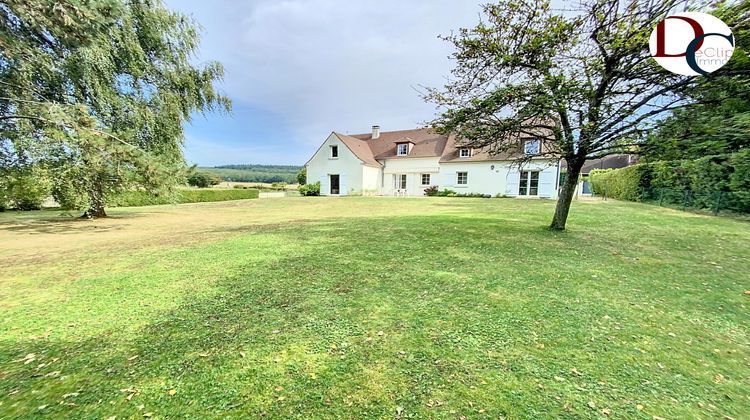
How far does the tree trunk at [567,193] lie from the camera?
7.59 meters

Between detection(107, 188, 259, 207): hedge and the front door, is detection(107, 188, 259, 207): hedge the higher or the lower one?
the lower one

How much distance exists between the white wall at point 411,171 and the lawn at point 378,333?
20242mm

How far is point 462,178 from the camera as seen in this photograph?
24.6 metres

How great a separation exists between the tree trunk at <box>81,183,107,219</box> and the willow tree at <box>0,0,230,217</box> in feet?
0.16

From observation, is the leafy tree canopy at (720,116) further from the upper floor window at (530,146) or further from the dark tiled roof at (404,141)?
the dark tiled roof at (404,141)

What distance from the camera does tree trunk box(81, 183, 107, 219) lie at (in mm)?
10370

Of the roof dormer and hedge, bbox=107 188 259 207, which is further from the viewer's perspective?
the roof dormer

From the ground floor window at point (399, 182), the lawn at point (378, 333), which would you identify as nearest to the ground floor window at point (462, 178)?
the ground floor window at point (399, 182)

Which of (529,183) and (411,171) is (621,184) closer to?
(529,183)

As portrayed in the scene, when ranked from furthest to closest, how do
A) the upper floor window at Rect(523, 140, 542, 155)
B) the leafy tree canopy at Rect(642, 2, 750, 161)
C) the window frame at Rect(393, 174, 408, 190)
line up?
the window frame at Rect(393, 174, 408, 190)
the upper floor window at Rect(523, 140, 542, 155)
the leafy tree canopy at Rect(642, 2, 750, 161)

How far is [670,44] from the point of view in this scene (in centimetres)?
571

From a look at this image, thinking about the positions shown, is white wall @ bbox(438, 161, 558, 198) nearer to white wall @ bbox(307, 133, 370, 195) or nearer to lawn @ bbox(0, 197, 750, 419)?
white wall @ bbox(307, 133, 370, 195)

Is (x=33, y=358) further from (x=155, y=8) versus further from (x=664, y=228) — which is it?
(x=155, y=8)

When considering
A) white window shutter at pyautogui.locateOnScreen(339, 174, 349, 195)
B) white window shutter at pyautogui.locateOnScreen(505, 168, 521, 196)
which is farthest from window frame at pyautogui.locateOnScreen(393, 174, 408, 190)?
white window shutter at pyautogui.locateOnScreen(505, 168, 521, 196)
